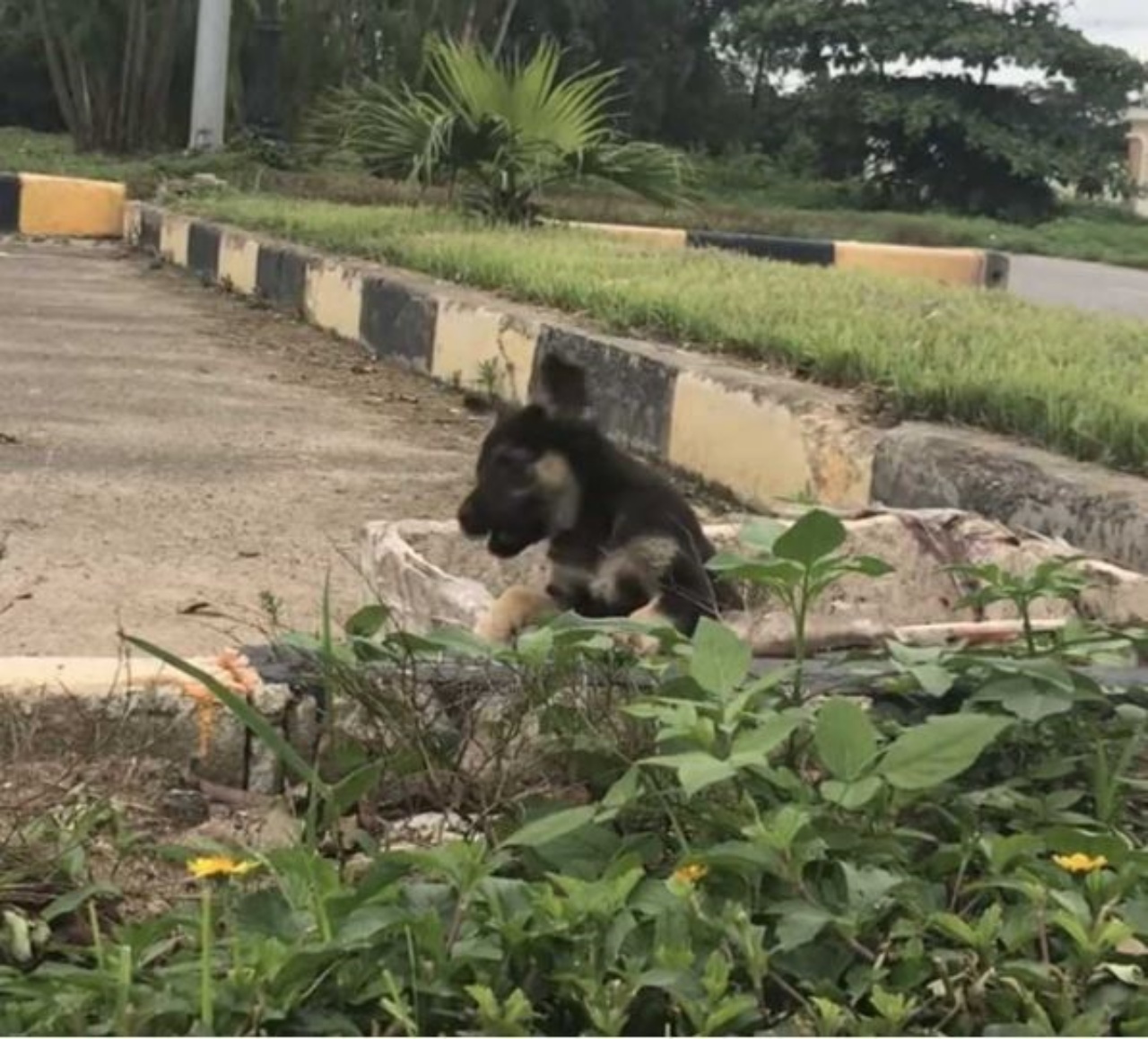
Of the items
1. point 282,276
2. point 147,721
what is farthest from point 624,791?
point 282,276

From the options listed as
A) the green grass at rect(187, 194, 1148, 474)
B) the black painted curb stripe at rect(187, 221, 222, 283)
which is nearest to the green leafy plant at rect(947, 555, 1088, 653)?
the green grass at rect(187, 194, 1148, 474)

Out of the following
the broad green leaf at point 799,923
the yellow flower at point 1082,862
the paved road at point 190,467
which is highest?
the yellow flower at point 1082,862

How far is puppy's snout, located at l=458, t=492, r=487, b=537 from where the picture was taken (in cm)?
310

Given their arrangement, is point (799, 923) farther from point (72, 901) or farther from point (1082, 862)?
point (72, 901)

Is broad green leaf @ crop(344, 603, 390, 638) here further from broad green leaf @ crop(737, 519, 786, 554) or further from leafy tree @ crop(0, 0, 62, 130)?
leafy tree @ crop(0, 0, 62, 130)

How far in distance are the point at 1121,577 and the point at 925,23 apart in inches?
1136

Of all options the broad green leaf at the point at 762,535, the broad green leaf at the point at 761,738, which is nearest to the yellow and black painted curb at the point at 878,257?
the broad green leaf at the point at 762,535

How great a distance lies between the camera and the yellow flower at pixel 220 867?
166 cm

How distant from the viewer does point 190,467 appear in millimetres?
4957

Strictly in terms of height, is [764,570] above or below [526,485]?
above

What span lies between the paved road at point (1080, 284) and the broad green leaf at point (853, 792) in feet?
27.8

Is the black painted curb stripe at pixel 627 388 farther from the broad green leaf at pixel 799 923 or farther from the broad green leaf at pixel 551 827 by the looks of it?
the broad green leaf at pixel 799 923

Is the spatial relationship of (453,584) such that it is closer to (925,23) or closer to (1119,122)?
(925,23)

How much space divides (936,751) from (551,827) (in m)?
0.35
